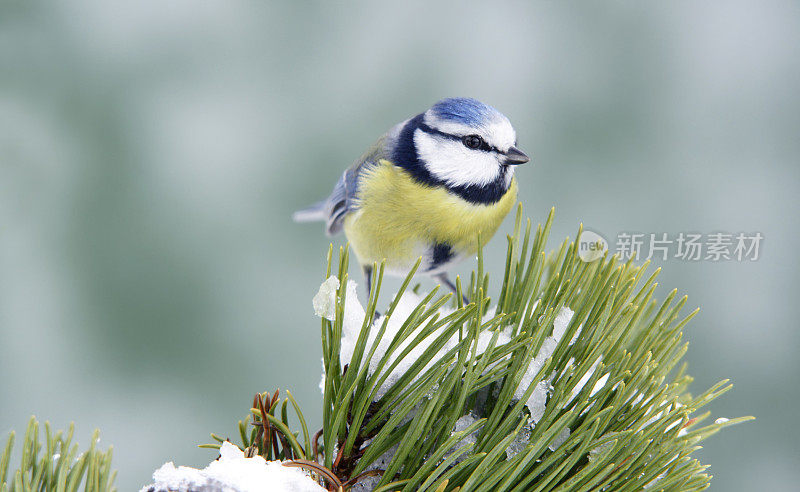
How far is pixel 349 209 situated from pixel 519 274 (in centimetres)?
36

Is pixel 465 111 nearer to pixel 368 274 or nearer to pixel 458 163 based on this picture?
pixel 458 163

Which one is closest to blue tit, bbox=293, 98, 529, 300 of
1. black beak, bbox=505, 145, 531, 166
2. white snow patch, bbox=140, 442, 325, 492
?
black beak, bbox=505, 145, 531, 166

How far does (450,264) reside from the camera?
0.71 meters

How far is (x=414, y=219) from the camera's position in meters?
0.69

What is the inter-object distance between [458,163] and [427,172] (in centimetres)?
4

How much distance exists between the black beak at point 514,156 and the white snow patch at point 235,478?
41 cm

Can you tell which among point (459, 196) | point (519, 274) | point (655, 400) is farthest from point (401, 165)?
point (655, 400)

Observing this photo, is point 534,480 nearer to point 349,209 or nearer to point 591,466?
point 591,466

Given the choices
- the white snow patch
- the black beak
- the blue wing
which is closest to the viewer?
the white snow patch

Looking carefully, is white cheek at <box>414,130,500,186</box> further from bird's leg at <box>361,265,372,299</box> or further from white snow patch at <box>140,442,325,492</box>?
white snow patch at <box>140,442,325,492</box>

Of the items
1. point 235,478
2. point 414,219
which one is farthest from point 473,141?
point 235,478

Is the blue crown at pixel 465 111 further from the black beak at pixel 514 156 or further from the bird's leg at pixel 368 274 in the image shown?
the bird's leg at pixel 368 274

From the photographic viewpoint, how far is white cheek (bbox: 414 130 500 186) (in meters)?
0.69

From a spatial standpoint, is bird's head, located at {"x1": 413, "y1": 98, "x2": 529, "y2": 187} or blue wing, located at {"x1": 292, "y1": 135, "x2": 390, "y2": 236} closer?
bird's head, located at {"x1": 413, "y1": 98, "x2": 529, "y2": 187}
